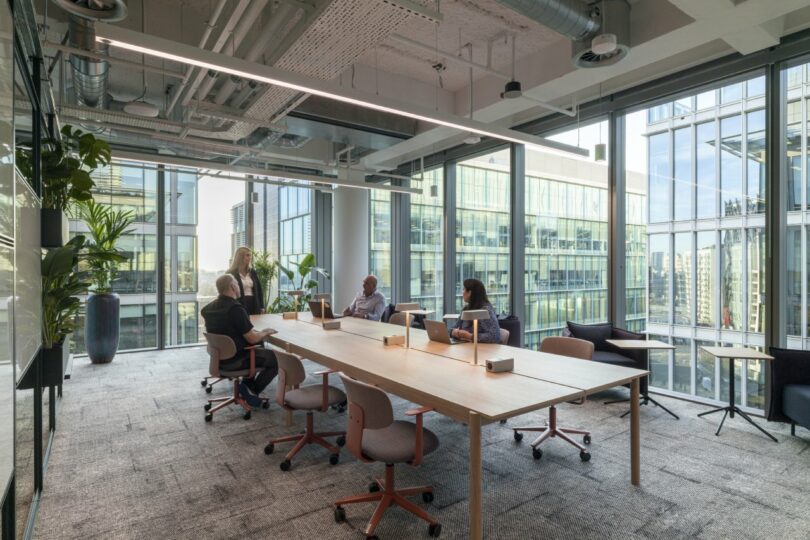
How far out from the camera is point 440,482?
301 centimetres

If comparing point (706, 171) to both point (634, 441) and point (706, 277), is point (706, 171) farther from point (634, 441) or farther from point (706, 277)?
point (634, 441)

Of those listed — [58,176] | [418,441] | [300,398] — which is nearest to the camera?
[418,441]

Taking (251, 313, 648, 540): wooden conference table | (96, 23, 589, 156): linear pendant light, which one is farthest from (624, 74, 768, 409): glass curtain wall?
(251, 313, 648, 540): wooden conference table

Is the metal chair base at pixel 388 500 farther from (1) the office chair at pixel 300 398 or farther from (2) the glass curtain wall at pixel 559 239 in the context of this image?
Result: (2) the glass curtain wall at pixel 559 239

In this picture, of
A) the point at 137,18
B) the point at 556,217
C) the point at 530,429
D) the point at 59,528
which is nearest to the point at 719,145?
the point at 556,217

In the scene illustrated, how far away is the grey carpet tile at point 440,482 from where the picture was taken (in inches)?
98.9

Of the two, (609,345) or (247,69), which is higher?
(247,69)

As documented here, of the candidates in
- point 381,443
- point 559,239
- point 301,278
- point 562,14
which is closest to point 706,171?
point 559,239

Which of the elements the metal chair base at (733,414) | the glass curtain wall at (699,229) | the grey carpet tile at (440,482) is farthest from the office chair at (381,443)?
the glass curtain wall at (699,229)

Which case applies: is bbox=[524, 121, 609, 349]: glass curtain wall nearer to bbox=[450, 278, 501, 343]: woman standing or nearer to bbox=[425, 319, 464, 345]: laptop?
bbox=[450, 278, 501, 343]: woman standing

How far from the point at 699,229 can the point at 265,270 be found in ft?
23.1

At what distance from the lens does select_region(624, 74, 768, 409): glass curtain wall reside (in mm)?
4535

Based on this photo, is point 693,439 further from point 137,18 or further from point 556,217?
point 137,18

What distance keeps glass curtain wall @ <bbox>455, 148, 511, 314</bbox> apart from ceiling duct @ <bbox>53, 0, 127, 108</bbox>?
16.7 feet
